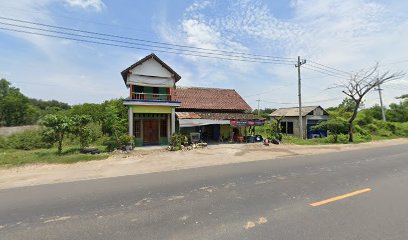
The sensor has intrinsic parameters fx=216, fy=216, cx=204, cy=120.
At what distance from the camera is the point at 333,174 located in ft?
25.4

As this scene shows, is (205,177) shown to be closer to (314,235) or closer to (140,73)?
(314,235)

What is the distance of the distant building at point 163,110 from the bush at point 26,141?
7.44 meters

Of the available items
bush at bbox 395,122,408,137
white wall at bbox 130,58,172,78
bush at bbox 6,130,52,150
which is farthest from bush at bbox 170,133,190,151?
bush at bbox 395,122,408,137

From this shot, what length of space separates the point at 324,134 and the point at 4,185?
29.9 meters

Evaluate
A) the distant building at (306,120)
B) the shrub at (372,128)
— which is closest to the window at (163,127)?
the distant building at (306,120)

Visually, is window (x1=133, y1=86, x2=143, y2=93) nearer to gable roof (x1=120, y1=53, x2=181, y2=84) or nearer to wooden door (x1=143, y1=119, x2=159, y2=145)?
gable roof (x1=120, y1=53, x2=181, y2=84)

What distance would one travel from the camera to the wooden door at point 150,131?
717 inches

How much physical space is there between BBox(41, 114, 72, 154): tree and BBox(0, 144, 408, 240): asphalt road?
7269 mm

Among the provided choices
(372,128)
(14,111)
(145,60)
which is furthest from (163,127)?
(14,111)

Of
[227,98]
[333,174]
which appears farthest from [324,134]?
[333,174]

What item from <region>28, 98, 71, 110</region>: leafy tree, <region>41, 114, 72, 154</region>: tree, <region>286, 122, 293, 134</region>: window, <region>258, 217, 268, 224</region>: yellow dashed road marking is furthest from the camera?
<region>28, 98, 71, 110</region>: leafy tree

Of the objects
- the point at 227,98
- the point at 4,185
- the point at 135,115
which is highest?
the point at 227,98

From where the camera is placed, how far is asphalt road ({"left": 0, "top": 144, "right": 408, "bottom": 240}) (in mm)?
3691

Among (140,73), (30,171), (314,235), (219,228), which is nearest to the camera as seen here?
(314,235)
